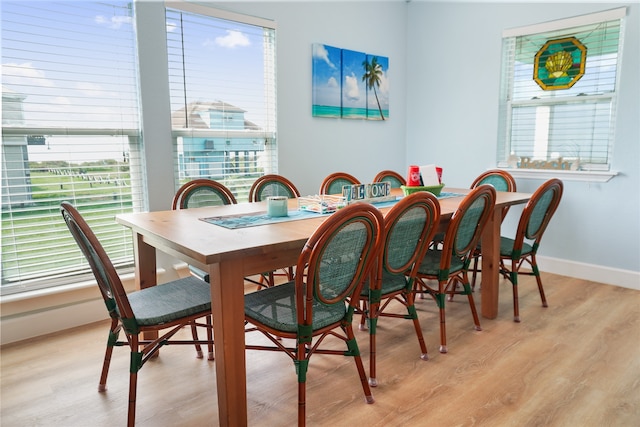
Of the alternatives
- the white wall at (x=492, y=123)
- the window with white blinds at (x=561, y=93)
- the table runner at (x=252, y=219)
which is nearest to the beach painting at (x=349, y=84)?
the white wall at (x=492, y=123)

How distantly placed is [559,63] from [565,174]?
922mm

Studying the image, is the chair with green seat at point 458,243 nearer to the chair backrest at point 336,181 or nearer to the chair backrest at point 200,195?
the chair backrest at point 336,181

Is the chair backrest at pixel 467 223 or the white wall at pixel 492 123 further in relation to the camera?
the white wall at pixel 492 123

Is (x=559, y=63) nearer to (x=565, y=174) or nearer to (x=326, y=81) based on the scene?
(x=565, y=174)

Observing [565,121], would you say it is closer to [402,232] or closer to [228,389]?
[402,232]

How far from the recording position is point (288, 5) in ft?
11.6

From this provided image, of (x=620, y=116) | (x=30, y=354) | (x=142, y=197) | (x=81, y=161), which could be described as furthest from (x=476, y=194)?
(x=30, y=354)

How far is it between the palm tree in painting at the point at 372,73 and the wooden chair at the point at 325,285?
9.59ft

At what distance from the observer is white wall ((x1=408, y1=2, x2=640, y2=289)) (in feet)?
10.7

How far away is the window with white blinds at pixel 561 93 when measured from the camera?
10.9ft

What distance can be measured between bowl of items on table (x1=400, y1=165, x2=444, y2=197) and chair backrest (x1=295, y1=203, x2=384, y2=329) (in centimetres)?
112

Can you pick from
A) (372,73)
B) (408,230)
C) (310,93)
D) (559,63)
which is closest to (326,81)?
(310,93)

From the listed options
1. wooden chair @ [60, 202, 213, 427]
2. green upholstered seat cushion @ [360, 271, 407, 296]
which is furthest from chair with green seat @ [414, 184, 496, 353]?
wooden chair @ [60, 202, 213, 427]

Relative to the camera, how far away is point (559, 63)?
355cm
